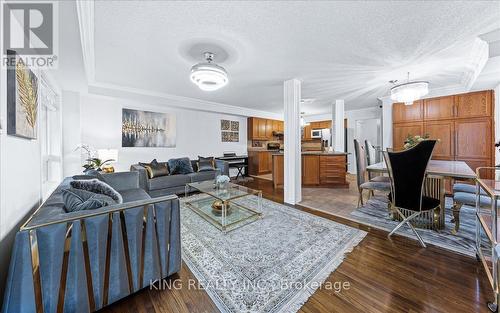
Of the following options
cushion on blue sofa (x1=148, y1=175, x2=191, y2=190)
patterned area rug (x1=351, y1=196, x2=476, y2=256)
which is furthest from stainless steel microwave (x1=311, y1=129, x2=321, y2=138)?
cushion on blue sofa (x1=148, y1=175, x2=191, y2=190)

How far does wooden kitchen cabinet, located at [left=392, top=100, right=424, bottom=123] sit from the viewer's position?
15.1 ft

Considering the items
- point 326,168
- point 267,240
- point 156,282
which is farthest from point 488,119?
point 156,282

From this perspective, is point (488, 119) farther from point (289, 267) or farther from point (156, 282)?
point (156, 282)

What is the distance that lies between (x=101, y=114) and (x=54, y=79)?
4.36ft

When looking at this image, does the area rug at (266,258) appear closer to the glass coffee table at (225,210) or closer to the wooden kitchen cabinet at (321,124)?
the glass coffee table at (225,210)

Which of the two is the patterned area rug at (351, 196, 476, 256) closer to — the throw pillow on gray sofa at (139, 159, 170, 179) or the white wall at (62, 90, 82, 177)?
the throw pillow on gray sofa at (139, 159, 170, 179)

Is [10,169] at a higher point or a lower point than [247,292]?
higher

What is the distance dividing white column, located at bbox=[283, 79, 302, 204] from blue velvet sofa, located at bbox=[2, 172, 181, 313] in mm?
2428

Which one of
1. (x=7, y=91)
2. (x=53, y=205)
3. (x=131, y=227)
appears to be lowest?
(x=131, y=227)

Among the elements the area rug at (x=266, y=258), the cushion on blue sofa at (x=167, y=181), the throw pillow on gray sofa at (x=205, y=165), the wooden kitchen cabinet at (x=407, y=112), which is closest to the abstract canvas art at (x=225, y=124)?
the throw pillow on gray sofa at (x=205, y=165)

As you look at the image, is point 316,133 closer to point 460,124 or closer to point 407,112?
point 407,112

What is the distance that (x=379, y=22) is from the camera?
1.95m

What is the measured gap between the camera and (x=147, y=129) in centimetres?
486

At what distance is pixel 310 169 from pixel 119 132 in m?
4.79
